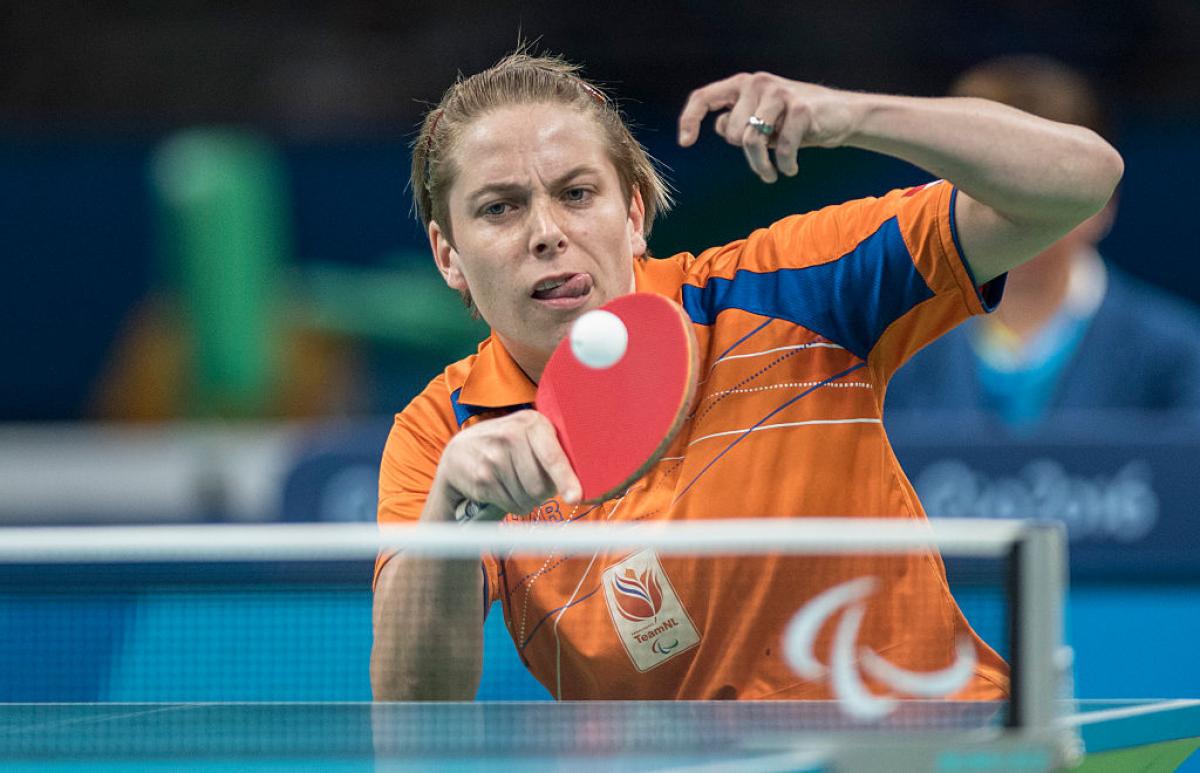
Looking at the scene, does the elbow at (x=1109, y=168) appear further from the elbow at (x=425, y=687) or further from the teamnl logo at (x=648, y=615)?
the elbow at (x=425, y=687)

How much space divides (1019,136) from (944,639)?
716mm

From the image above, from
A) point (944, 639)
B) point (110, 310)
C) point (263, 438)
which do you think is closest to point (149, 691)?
point (944, 639)

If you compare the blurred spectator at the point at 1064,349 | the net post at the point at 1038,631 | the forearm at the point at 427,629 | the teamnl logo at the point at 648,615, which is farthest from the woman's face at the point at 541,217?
the blurred spectator at the point at 1064,349

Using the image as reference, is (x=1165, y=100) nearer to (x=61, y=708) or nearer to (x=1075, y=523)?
(x=1075, y=523)

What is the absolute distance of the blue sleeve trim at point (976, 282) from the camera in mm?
2242

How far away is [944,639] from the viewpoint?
89.4 inches

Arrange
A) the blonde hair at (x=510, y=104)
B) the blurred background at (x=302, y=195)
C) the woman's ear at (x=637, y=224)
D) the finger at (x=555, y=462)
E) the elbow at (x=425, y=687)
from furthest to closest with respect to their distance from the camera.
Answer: the blurred background at (x=302, y=195) → the woman's ear at (x=637, y=224) → the blonde hair at (x=510, y=104) → the elbow at (x=425, y=687) → the finger at (x=555, y=462)

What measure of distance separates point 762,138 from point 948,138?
0.26m

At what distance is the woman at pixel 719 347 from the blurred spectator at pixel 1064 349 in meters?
2.04

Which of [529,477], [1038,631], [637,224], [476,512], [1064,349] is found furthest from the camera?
[1064,349]

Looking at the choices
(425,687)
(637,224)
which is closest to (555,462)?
(425,687)

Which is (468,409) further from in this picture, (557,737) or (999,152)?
(999,152)

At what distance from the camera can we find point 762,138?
2.04 m

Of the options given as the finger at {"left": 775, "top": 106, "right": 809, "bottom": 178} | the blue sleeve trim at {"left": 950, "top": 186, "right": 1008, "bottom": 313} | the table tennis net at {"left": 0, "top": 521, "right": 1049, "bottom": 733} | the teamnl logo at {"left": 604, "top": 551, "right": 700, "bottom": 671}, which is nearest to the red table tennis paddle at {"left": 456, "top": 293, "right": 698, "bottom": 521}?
the table tennis net at {"left": 0, "top": 521, "right": 1049, "bottom": 733}
